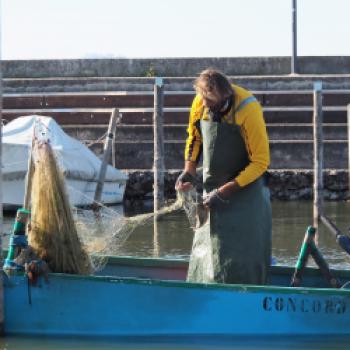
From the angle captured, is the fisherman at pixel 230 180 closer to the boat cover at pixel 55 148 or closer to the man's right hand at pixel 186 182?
the man's right hand at pixel 186 182

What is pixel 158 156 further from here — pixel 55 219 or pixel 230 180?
pixel 230 180

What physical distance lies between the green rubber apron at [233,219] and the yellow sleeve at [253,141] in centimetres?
9

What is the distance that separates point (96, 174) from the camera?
22.5m

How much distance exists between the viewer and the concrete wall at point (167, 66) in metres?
32.4

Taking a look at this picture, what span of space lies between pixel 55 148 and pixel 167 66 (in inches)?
460

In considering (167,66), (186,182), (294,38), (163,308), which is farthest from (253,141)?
(167,66)

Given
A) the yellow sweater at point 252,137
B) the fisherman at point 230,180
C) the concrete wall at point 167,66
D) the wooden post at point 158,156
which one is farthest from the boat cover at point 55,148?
the yellow sweater at point 252,137

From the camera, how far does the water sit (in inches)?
360

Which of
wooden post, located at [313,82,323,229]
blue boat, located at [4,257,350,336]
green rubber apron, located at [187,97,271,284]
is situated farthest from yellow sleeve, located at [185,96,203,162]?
wooden post, located at [313,82,323,229]

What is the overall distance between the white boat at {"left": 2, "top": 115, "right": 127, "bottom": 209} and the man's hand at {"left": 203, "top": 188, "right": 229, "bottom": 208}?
11.9m

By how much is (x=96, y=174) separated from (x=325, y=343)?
13722mm

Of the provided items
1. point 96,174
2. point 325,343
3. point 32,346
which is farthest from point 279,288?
point 96,174

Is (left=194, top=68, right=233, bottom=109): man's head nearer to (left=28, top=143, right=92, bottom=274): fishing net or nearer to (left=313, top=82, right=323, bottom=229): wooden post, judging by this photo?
(left=28, top=143, right=92, bottom=274): fishing net

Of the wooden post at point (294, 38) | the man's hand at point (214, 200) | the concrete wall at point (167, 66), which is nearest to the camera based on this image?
the man's hand at point (214, 200)
